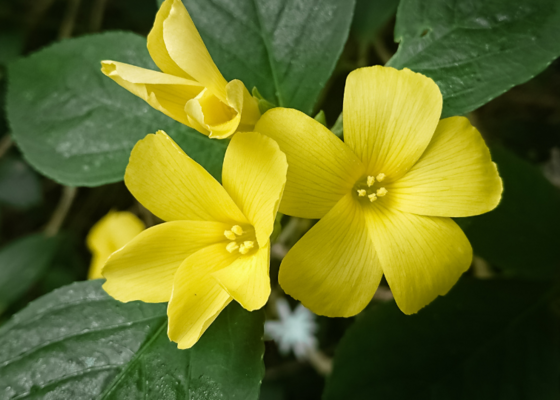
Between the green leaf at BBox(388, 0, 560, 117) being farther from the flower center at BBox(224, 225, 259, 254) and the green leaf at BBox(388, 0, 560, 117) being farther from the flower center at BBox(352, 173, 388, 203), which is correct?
the flower center at BBox(224, 225, 259, 254)

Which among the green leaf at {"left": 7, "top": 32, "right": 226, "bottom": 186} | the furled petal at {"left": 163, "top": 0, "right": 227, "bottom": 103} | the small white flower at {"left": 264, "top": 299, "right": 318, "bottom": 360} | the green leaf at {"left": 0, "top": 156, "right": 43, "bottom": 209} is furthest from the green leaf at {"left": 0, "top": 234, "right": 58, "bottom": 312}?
the furled petal at {"left": 163, "top": 0, "right": 227, "bottom": 103}

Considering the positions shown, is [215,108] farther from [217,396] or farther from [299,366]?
[299,366]

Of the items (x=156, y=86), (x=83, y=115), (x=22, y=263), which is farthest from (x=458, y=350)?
(x=22, y=263)

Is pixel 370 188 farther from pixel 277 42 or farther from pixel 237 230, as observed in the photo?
pixel 277 42

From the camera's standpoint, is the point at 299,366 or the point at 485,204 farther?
the point at 299,366

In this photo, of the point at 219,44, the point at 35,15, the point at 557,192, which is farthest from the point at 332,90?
the point at 35,15

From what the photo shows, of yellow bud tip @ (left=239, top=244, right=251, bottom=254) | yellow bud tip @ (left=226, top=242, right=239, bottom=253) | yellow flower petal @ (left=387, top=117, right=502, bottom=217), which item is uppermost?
yellow flower petal @ (left=387, top=117, right=502, bottom=217)

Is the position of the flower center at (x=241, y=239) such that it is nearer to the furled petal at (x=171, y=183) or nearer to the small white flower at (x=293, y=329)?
the furled petal at (x=171, y=183)
